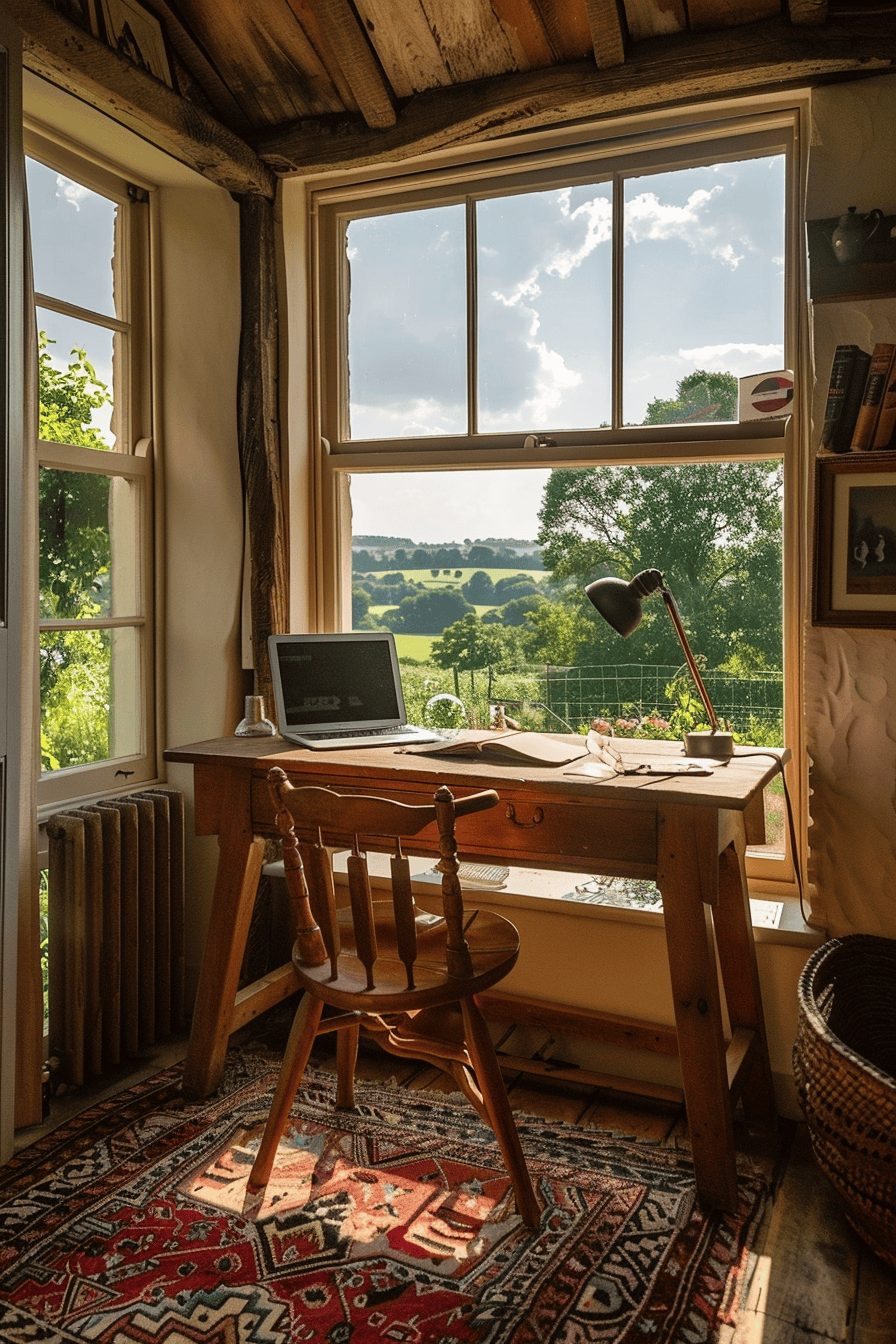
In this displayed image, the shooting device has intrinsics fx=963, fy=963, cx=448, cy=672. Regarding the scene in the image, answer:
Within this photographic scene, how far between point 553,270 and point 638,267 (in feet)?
0.80

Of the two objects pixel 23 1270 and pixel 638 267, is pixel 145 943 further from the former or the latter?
pixel 638 267

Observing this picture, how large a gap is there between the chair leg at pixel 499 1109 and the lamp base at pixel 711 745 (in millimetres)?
787

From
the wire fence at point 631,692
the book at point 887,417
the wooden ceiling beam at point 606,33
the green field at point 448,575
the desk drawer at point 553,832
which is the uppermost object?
the wooden ceiling beam at point 606,33

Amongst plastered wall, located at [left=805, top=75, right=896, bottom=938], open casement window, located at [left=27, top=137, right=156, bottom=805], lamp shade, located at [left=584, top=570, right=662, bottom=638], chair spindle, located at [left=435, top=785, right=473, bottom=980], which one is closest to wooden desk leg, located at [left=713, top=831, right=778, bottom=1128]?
plastered wall, located at [left=805, top=75, right=896, bottom=938]

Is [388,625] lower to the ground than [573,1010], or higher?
higher

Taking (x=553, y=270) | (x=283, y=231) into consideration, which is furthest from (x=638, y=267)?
(x=283, y=231)

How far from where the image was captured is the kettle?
2.16 metres

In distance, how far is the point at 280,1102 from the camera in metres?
2.01

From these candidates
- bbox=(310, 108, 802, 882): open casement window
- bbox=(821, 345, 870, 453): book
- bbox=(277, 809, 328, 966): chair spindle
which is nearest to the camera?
bbox=(277, 809, 328, 966): chair spindle

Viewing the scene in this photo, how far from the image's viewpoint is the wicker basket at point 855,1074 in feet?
5.49

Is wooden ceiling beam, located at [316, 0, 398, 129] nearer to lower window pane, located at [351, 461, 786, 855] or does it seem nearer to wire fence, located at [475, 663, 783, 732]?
lower window pane, located at [351, 461, 786, 855]

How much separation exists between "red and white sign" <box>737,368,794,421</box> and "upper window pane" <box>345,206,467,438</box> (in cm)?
80

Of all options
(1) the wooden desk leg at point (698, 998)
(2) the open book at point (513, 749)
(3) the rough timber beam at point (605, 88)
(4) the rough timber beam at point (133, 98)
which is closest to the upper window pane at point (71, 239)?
(4) the rough timber beam at point (133, 98)

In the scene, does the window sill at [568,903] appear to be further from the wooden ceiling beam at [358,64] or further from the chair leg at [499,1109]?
the wooden ceiling beam at [358,64]
